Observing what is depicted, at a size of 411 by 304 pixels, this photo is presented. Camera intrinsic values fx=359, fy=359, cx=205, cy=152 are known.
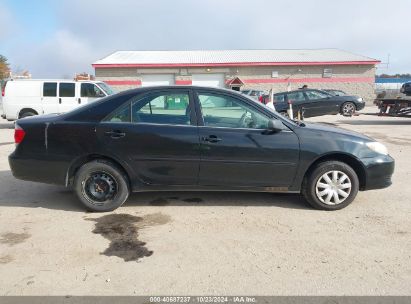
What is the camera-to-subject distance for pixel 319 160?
15.4 ft

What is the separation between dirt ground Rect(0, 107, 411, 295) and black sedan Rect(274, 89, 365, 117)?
10978 millimetres

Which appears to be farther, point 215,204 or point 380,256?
point 215,204

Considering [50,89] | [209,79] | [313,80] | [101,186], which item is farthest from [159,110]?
[313,80]

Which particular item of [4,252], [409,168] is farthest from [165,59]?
[4,252]

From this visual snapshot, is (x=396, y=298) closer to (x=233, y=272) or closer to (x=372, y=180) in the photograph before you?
(x=233, y=272)

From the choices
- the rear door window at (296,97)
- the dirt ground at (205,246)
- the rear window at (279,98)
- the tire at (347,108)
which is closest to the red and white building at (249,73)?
the tire at (347,108)

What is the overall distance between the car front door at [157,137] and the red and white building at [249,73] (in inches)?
1127

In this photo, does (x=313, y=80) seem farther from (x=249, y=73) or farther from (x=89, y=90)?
(x=89, y=90)

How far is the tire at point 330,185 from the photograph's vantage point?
462 centimetres

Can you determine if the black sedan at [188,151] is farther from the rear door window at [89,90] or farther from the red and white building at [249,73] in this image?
the red and white building at [249,73]

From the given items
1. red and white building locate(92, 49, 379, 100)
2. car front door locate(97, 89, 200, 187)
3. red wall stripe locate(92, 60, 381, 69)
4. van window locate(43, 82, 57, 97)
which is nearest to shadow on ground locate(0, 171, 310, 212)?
car front door locate(97, 89, 200, 187)

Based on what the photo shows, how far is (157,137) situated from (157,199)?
110 cm

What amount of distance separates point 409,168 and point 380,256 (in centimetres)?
426

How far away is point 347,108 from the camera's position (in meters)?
17.1
